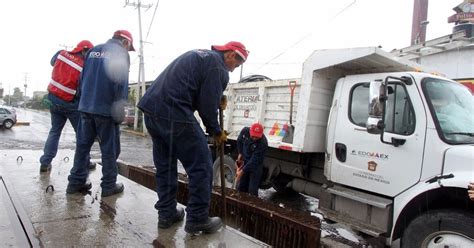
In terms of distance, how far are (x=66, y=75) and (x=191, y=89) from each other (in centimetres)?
237

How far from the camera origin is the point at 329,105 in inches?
217

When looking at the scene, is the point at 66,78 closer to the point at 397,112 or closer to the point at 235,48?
the point at 235,48

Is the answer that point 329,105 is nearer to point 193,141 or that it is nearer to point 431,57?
point 193,141

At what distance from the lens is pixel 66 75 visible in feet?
14.8

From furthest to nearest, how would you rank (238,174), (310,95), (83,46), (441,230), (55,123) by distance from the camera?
(238,174) → (310,95) → (55,123) → (83,46) → (441,230)

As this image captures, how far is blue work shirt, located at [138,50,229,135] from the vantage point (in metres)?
2.78


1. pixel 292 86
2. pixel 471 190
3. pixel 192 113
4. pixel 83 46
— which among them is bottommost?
pixel 471 190

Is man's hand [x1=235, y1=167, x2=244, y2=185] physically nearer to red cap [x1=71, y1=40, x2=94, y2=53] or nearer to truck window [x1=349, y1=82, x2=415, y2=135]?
truck window [x1=349, y1=82, x2=415, y2=135]

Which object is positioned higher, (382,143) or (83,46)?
(83,46)

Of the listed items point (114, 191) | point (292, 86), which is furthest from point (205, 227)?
point (292, 86)

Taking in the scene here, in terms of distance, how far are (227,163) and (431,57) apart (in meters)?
8.12

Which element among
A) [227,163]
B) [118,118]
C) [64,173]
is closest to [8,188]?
[64,173]

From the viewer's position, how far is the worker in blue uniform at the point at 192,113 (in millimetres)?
2801

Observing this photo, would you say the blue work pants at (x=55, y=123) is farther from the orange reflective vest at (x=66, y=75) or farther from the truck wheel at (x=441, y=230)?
the truck wheel at (x=441, y=230)
